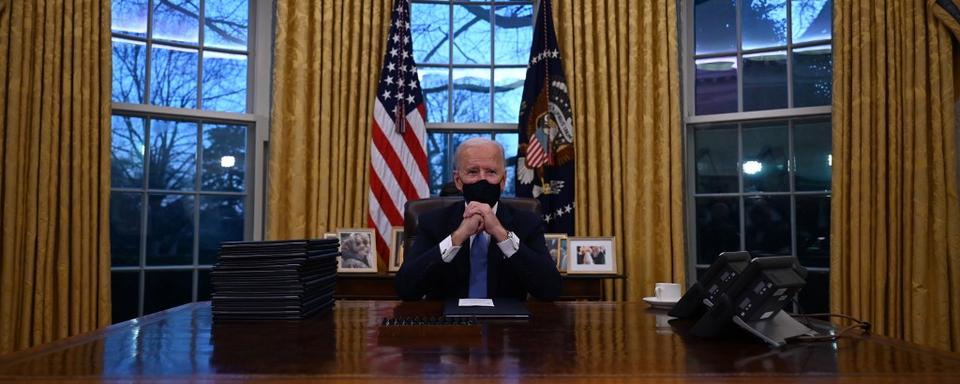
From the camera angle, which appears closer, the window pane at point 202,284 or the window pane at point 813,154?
the window pane at point 813,154

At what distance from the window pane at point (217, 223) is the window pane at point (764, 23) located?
9.91 ft

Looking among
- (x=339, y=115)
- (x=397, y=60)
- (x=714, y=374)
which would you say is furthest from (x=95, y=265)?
(x=714, y=374)

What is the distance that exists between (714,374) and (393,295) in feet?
8.79

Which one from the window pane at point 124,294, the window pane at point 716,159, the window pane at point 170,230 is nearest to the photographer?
the window pane at point 124,294

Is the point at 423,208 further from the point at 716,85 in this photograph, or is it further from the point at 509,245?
the point at 716,85

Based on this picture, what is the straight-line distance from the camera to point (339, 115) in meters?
3.76

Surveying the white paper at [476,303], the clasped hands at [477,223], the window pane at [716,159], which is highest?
the window pane at [716,159]

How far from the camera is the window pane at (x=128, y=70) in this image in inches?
143

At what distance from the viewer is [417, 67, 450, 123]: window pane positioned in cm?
409

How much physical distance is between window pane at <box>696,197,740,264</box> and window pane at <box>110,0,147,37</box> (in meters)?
3.22

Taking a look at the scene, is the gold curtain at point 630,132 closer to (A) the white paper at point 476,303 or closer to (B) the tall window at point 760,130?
(B) the tall window at point 760,130

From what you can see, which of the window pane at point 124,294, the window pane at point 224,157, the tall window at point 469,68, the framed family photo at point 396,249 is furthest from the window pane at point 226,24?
the framed family photo at point 396,249

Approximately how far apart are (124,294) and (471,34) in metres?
2.40

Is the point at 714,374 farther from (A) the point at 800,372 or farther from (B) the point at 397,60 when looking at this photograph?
(B) the point at 397,60
